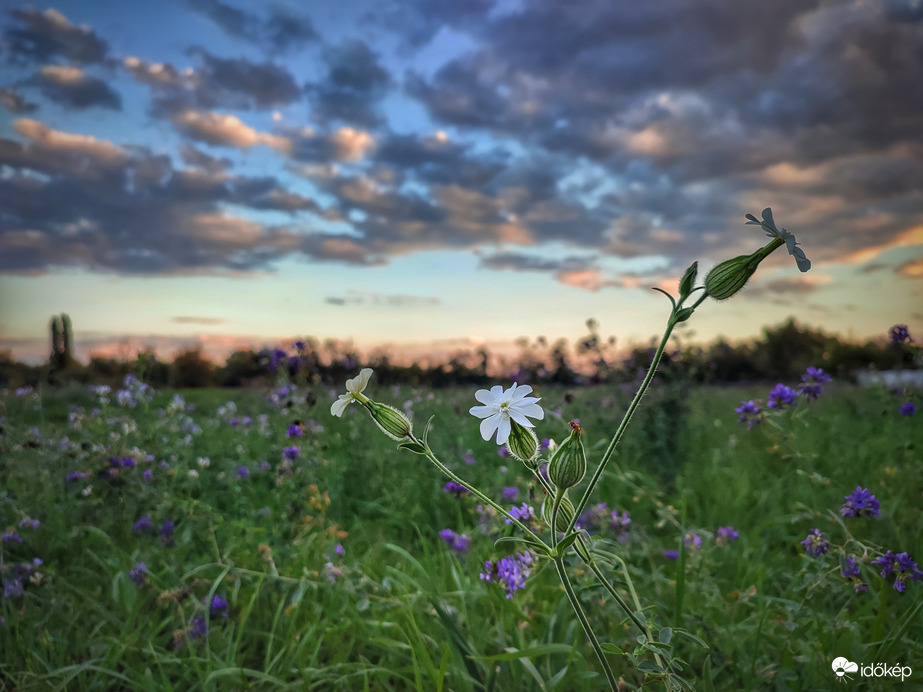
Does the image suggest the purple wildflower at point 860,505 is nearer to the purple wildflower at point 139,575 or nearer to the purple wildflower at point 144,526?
the purple wildflower at point 139,575

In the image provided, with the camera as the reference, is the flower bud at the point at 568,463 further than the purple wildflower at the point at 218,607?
No

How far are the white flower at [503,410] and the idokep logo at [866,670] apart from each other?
55.5 inches

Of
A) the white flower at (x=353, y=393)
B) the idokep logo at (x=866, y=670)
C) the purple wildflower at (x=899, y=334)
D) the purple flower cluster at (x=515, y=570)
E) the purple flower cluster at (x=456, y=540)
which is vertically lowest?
the idokep logo at (x=866, y=670)

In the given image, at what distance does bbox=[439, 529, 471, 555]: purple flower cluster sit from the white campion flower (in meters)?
2.17

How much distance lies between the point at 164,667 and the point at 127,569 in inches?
31.4

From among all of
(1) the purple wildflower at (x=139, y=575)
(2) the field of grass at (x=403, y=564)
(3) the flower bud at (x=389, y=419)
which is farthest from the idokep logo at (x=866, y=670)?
(1) the purple wildflower at (x=139, y=575)

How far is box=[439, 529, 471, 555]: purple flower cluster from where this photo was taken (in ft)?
9.32

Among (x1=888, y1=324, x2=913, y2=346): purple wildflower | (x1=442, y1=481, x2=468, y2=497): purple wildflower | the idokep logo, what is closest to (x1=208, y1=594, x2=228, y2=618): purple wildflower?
(x1=442, y1=481, x2=468, y2=497): purple wildflower

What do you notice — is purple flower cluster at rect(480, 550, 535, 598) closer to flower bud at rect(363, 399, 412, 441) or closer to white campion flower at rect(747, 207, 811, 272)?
flower bud at rect(363, 399, 412, 441)

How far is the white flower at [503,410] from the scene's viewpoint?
3.33ft

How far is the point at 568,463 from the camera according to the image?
0.96m

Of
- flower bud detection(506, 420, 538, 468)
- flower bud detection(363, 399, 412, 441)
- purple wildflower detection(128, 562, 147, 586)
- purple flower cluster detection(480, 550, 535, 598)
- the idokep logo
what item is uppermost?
flower bud detection(363, 399, 412, 441)

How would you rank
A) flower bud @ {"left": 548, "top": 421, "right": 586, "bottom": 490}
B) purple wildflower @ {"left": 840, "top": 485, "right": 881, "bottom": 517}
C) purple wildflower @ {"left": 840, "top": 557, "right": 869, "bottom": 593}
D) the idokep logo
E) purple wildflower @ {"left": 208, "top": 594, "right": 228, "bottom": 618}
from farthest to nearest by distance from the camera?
purple wildflower @ {"left": 208, "top": 594, "right": 228, "bottom": 618}
purple wildflower @ {"left": 840, "top": 485, "right": 881, "bottom": 517}
purple wildflower @ {"left": 840, "top": 557, "right": 869, "bottom": 593}
the idokep logo
flower bud @ {"left": 548, "top": 421, "right": 586, "bottom": 490}

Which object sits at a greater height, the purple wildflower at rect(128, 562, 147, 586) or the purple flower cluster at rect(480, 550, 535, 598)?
the purple flower cluster at rect(480, 550, 535, 598)
